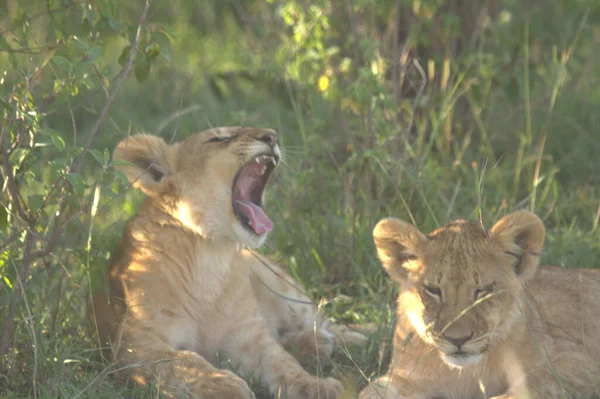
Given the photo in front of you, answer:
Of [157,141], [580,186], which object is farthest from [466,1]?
[157,141]

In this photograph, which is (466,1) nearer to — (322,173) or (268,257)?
(322,173)

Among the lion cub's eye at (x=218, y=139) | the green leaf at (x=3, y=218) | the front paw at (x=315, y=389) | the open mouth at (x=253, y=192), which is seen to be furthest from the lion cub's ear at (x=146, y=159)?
the front paw at (x=315, y=389)

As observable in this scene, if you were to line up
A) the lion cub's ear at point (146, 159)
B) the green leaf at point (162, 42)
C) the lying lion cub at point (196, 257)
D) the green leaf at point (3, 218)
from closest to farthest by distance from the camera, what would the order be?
the green leaf at point (3, 218) → the green leaf at point (162, 42) → the lying lion cub at point (196, 257) → the lion cub's ear at point (146, 159)

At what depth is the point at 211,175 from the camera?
4004mm

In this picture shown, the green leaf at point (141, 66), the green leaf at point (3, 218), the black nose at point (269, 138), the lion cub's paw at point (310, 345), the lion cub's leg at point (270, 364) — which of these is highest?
the green leaf at point (141, 66)

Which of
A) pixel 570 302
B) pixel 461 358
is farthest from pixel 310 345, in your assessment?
pixel 461 358

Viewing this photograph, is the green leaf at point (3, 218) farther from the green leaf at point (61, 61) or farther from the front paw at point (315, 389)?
the front paw at point (315, 389)

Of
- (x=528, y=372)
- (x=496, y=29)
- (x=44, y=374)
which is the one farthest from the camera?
(x=496, y=29)

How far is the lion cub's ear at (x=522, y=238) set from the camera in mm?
3291

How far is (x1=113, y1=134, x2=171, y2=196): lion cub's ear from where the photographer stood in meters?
4.01

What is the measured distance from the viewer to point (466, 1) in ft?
19.0

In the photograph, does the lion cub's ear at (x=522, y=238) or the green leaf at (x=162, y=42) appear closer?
the lion cub's ear at (x=522, y=238)

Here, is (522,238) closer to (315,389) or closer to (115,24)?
(315,389)

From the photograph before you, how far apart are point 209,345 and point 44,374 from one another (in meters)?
0.65
